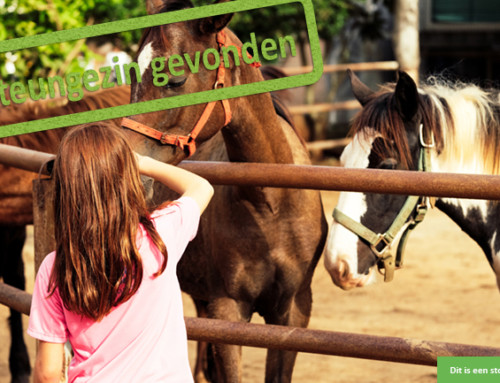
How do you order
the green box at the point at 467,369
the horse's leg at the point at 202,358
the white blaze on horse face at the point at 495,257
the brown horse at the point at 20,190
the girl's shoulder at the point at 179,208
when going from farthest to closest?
→ the horse's leg at the point at 202,358 < the brown horse at the point at 20,190 < the white blaze on horse face at the point at 495,257 < the green box at the point at 467,369 < the girl's shoulder at the point at 179,208

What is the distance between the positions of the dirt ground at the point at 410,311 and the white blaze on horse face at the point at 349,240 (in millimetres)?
1784

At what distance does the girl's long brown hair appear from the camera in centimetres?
168

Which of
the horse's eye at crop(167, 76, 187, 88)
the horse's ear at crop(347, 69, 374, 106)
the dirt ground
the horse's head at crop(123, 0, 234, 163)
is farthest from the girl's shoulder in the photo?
the dirt ground

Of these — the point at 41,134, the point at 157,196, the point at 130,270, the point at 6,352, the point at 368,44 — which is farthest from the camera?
the point at 368,44

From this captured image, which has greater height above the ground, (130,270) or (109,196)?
(109,196)

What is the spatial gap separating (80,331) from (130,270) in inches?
7.8

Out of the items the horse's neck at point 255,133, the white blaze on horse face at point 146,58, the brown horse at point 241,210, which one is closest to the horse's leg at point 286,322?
the brown horse at point 241,210

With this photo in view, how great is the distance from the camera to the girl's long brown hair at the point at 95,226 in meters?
1.68

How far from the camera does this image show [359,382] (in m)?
4.27

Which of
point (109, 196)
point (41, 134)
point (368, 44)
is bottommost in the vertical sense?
point (368, 44)

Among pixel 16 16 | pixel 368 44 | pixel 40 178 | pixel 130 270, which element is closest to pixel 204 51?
pixel 40 178

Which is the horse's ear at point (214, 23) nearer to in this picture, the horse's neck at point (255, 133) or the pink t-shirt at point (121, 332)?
the horse's neck at point (255, 133)

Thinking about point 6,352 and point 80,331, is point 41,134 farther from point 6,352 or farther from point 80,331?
point 80,331

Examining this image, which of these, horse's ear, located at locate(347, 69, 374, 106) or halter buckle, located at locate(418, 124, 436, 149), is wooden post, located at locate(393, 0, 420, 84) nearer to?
horse's ear, located at locate(347, 69, 374, 106)
